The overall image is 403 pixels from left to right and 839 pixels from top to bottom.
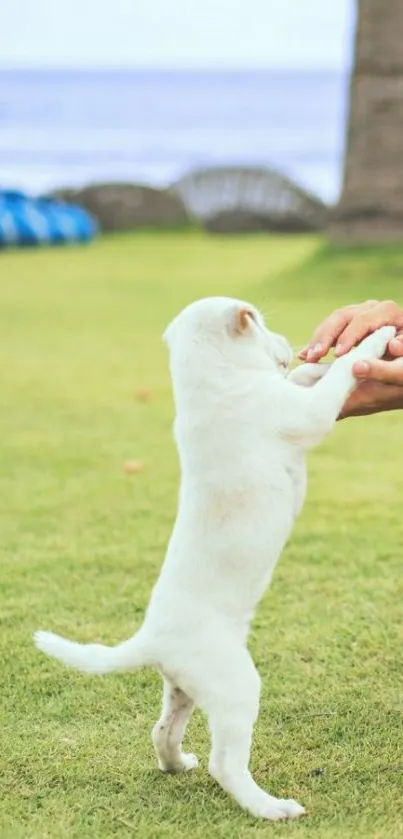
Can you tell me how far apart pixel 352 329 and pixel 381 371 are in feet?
0.87

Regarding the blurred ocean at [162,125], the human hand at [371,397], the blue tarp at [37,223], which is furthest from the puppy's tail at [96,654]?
the blurred ocean at [162,125]

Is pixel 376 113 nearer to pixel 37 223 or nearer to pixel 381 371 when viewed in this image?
pixel 37 223

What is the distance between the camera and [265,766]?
2.03m

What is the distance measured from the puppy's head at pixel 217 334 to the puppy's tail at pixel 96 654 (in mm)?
439

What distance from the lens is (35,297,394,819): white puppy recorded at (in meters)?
1.82

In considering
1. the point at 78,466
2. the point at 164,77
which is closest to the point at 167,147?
the point at 164,77

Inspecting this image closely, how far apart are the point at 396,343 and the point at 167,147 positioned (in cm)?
3693

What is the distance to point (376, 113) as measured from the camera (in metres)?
8.34

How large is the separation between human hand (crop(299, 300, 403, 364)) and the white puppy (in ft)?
1.06

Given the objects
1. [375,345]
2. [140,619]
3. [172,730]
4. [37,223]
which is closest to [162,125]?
[37,223]

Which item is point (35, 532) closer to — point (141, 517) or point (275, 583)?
point (141, 517)

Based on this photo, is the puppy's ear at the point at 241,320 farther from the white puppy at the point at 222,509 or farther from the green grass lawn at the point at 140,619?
the green grass lawn at the point at 140,619

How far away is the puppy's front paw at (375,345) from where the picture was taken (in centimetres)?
205

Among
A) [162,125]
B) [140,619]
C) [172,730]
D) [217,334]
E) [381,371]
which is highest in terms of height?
[217,334]
